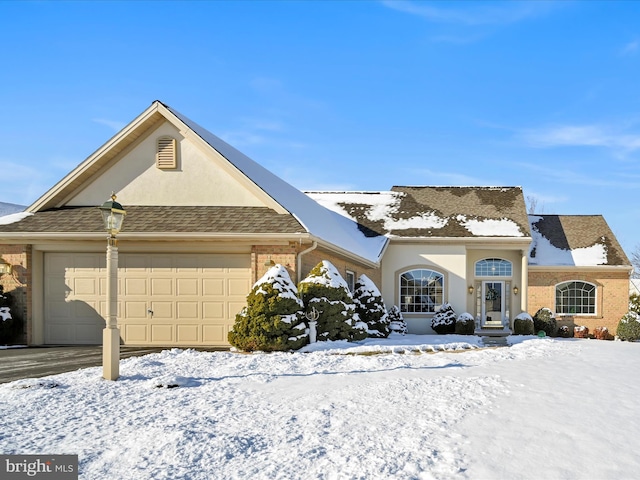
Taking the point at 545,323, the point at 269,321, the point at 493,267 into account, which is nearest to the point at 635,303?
the point at 545,323

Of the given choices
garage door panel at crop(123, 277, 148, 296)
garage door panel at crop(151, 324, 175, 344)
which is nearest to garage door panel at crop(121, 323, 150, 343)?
garage door panel at crop(151, 324, 175, 344)

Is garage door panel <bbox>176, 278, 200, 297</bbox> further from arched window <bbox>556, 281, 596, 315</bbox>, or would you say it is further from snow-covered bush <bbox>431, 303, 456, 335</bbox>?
arched window <bbox>556, 281, 596, 315</bbox>

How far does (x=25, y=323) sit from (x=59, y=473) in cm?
1043

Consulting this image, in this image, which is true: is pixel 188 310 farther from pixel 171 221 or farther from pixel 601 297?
pixel 601 297

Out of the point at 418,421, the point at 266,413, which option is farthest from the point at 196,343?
the point at 418,421

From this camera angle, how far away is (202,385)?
8062mm

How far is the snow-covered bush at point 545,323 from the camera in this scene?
2050 centimetres

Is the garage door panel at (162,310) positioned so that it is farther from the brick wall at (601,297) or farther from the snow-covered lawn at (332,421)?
the brick wall at (601,297)

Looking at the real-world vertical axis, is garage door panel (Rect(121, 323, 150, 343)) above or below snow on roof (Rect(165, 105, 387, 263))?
below

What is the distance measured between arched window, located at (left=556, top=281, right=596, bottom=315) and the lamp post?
60.1 feet

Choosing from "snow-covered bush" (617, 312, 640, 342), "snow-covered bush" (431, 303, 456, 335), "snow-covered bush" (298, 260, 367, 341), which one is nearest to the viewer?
"snow-covered bush" (298, 260, 367, 341)

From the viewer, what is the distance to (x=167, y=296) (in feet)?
44.8

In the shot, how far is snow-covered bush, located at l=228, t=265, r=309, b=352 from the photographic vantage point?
39.7 ft

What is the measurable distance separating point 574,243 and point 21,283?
67.3 feet
